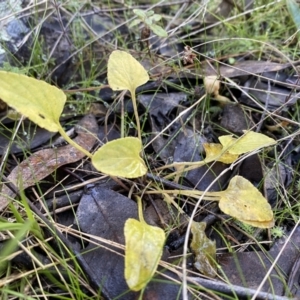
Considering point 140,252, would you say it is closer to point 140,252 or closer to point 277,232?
point 140,252

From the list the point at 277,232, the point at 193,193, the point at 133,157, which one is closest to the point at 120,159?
the point at 133,157

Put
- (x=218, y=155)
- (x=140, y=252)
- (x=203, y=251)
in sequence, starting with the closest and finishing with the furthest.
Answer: (x=140, y=252) → (x=203, y=251) → (x=218, y=155)

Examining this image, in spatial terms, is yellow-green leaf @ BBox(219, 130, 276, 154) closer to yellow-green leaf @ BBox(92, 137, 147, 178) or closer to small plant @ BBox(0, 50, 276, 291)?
small plant @ BBox(0, 50, 276, 291)

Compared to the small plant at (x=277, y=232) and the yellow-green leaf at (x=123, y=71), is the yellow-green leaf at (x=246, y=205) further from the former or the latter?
the yellow-green leaf at (x=123, y=71)

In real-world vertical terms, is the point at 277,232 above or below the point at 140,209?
below

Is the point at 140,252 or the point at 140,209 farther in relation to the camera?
the point at 140,209

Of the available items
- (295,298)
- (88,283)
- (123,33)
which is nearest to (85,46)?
(123,33)

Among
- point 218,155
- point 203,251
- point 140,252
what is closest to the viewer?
point 140,252

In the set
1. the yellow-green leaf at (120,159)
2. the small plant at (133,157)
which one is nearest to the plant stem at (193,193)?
the small plant at (133,157)
